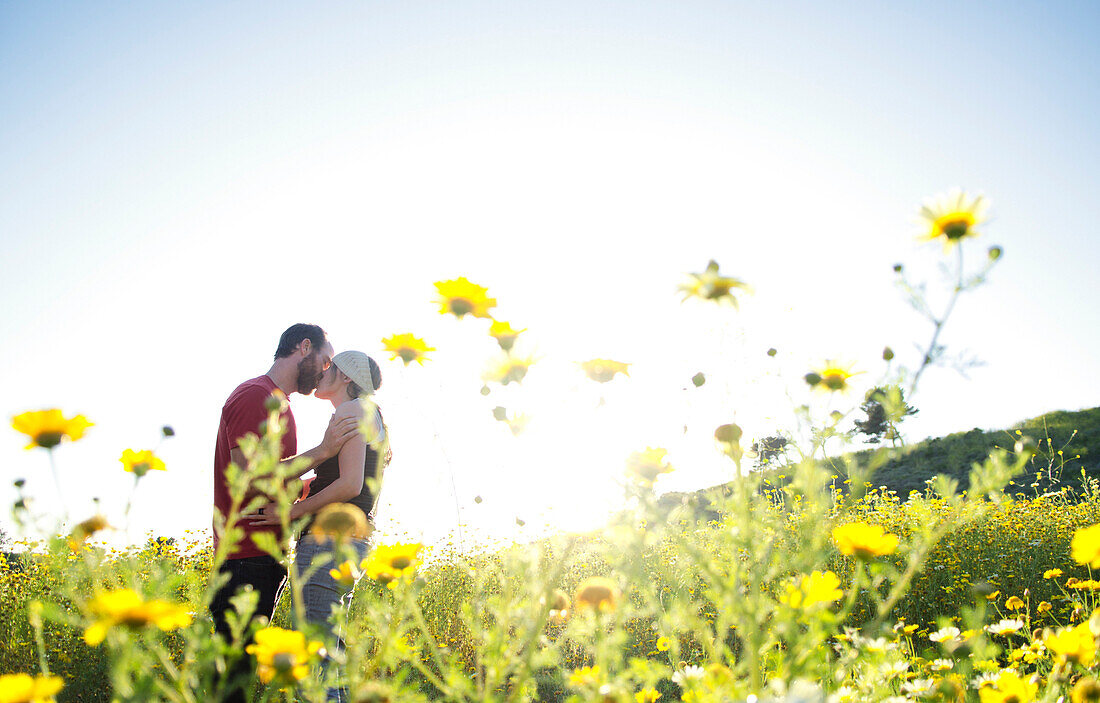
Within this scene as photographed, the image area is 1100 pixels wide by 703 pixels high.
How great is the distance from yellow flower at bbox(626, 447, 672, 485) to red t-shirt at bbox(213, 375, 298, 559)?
5.43ft

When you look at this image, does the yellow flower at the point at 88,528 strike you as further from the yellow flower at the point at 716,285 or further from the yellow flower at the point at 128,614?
the yellow flower at the point at 716,285

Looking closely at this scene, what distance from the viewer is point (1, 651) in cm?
393

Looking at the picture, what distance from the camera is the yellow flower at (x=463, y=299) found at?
183cm

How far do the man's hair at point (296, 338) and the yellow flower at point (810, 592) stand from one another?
7.71 ft

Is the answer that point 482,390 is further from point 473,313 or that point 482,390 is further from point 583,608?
point 583,608

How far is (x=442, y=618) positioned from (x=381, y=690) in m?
3.64

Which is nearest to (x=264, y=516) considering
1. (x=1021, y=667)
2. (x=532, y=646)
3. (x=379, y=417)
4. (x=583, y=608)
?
(x=379, y=417)

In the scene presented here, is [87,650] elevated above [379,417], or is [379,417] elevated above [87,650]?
[379,417]

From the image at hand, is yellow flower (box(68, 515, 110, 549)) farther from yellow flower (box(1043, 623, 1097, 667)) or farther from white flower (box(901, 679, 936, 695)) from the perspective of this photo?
yellow flower (box(1043, 623, 1097, 667))

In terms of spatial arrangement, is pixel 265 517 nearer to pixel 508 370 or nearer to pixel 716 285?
pixel 508 370

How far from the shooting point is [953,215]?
1.57 m

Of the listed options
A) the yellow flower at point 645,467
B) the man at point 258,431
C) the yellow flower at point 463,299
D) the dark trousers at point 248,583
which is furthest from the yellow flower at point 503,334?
the dark trousers at point 248,583

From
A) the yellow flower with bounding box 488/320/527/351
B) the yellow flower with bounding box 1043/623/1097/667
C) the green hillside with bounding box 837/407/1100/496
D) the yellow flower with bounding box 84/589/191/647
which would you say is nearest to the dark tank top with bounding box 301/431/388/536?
the yellow flower with bounding box 488/320/527/351

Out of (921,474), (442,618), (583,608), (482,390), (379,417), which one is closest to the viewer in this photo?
(583,608)
